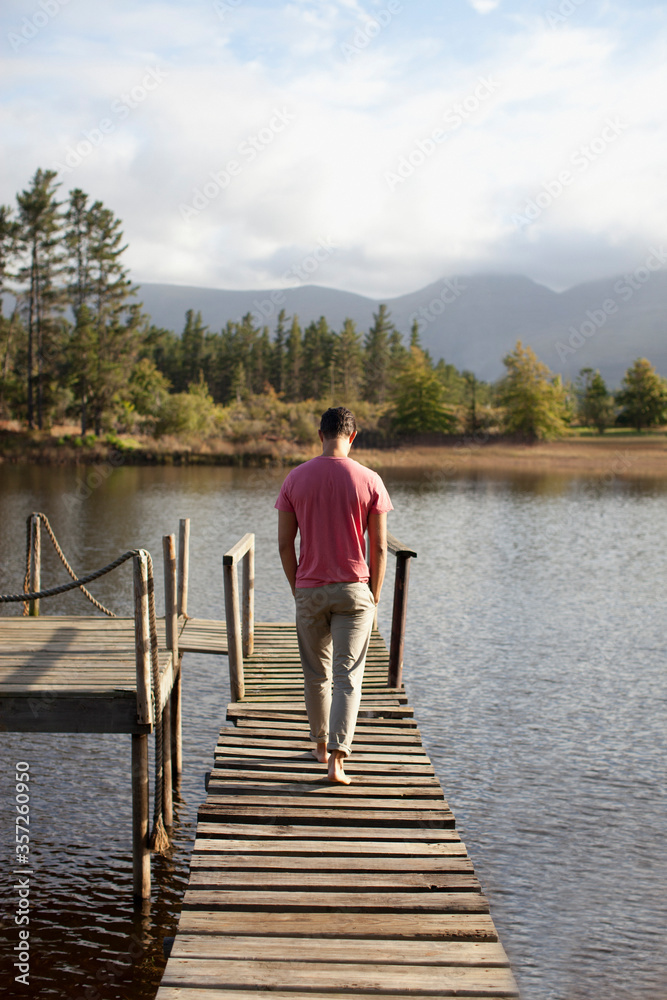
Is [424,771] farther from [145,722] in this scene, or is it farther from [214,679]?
[214,679]

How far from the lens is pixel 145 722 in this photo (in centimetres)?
601

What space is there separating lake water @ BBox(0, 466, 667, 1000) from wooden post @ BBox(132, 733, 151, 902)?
209 mm

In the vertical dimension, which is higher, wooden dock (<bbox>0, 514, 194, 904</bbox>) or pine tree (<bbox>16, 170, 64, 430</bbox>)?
pine tree (<bbox>16, 170, 64, 430</bbox>)

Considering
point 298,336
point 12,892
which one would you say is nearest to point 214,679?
point 12,892

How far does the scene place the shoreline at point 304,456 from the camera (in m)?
57.2

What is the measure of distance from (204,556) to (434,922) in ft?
57.7

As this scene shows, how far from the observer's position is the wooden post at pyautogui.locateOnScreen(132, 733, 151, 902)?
20.2ft

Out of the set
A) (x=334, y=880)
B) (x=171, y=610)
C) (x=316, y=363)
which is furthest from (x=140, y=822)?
(x=316, y=363)

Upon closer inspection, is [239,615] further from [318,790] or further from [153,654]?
[318,790]

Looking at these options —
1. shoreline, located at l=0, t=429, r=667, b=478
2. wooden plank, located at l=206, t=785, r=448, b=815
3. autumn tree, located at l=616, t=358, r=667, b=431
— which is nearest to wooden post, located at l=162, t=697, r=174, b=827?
wooden plank, located at l=206, t=785, r=448, b=815

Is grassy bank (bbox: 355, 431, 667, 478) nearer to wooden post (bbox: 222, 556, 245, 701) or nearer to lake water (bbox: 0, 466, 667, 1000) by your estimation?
lake water (bbox: 0, 466, 667, 1000)

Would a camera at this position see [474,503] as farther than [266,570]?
Yes

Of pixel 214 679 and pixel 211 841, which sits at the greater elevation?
pixel 211 841

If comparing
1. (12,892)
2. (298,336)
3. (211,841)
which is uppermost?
(298,336)
